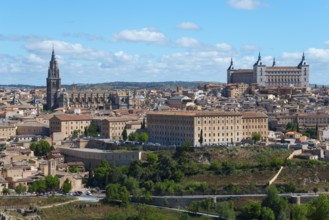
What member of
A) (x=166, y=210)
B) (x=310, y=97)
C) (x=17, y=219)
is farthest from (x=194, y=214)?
(x=310, y=97)

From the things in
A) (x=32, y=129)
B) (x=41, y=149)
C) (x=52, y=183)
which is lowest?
(x=52, y=183)

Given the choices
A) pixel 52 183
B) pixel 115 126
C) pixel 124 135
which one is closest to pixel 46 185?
pixel 52 183

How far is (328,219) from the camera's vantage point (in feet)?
121

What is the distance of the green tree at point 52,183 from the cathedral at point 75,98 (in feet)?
137

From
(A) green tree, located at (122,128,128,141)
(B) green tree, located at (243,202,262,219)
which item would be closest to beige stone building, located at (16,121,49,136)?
(A) green tree, located at (122,128,128,141)

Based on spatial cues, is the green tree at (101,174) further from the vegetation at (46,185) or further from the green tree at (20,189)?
the green tree at (20,189)

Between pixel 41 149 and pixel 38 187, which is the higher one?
pixel 41 149

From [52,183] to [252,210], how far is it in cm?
1286

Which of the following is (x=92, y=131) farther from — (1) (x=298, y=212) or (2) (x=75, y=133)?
(1) (x=298, y=212)

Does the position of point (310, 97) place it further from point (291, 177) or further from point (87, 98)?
point (291, 177)

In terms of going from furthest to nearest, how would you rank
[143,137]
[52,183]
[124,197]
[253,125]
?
[253,125], [143,137], [52,183], [124,197]

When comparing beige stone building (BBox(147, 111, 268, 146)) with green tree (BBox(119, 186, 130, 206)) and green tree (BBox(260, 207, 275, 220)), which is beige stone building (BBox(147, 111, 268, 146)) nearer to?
green tree (BBox(119, 186, 130, 206))

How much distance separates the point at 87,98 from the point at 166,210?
56661mm

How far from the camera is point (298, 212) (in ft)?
123
